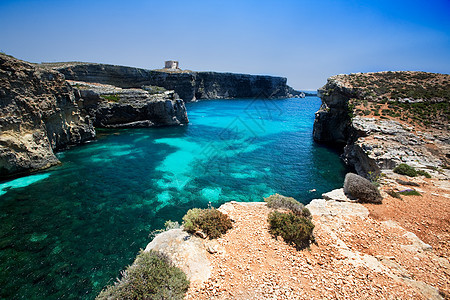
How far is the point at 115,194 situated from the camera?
50.0ft

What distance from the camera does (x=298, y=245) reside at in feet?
23.9

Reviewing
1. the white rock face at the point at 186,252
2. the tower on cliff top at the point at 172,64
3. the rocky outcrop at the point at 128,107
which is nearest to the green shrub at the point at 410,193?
the white rock face at the point at 186,252

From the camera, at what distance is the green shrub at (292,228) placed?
740 centimetres

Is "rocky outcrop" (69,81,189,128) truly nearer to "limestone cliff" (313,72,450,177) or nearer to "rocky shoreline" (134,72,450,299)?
"limestone cliff" (313,72,450,177)

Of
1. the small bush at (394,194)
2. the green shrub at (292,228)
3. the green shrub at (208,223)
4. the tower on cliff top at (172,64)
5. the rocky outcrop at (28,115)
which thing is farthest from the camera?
the tower on cliff top at (172,64)

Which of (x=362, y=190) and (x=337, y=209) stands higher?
(x=362, y=190)

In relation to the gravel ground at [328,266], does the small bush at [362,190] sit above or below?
above

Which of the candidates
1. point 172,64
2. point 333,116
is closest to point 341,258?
point 333,116

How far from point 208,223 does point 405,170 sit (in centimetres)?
1482

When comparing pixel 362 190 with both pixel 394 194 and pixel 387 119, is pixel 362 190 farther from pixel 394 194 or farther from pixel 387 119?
pixel 387 119

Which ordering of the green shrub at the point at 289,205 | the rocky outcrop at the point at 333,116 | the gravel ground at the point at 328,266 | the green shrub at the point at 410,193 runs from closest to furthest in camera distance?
the gravel ground at the point at 328,266, the green shrub at the point at 289,205, the green shrub at the point at 410,193, the rocky outcrop at the point at 333,116

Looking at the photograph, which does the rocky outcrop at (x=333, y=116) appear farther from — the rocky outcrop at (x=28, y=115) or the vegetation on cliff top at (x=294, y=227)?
the rocky outcrop at (x=28, y=115)

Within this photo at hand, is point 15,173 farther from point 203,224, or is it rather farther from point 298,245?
point 298,245

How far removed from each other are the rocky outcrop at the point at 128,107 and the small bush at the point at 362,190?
34.8 metres
